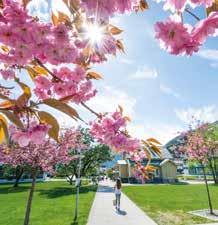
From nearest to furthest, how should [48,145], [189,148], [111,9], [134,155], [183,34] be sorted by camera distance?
[111,9] < [183,34] < [134,155] < [48,145] < [189,148]

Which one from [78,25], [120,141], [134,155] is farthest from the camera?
[134,155]

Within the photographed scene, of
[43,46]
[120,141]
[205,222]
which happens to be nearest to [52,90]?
[120,141]

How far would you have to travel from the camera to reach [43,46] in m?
1.38

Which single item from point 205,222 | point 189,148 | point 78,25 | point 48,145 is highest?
point 189,148

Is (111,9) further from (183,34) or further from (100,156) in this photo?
(100,156)

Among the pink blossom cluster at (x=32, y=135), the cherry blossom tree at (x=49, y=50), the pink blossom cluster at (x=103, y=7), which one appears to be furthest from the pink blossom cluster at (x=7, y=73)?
the pink blossom cluster at (x=103, y=7)

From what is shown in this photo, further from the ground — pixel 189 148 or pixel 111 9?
pixel 189 148

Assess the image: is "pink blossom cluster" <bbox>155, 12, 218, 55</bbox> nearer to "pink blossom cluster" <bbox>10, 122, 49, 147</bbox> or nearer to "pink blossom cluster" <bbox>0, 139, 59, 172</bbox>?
"pink blossom cluster" <bbox>10, 122, 49, 147</bbox>

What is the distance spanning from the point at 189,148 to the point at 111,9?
16736mm

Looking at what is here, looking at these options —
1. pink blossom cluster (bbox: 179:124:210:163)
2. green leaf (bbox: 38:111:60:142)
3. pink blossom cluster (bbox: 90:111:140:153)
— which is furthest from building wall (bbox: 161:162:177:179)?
green leaf (bbox: 38:111:60:142)

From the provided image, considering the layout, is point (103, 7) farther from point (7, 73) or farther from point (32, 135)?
point (7, 73)

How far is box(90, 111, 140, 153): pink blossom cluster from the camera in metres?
2.17

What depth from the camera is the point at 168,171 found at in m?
49.4

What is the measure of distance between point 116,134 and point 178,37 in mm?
1028
